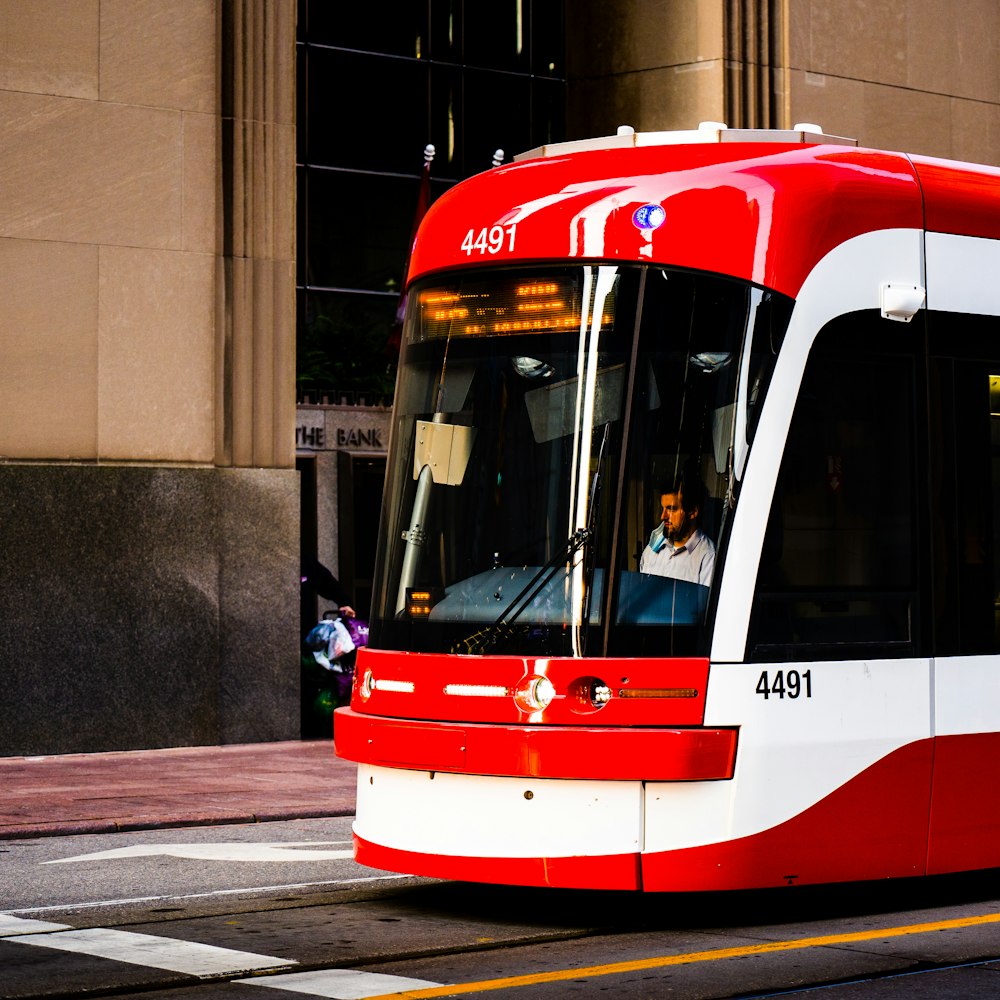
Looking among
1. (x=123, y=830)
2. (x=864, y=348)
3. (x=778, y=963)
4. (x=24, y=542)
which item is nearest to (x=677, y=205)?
(x=864, y=348)

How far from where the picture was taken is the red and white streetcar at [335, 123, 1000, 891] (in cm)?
817

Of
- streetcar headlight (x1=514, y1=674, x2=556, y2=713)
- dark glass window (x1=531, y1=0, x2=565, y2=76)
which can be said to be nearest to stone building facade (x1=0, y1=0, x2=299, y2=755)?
dark glass window (x1=531, y1=0, x2=565, y2=76)

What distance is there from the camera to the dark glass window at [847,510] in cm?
841

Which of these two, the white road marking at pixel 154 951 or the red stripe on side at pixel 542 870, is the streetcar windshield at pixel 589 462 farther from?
the white road marking at pixel 154 951

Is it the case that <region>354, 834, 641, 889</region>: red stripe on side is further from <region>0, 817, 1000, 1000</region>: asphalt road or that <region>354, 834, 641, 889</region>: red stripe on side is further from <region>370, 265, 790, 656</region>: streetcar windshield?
<region>370, 265, 790, 656</region>: streetcar windshield

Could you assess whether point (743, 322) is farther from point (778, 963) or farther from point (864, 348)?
point (778, 963)

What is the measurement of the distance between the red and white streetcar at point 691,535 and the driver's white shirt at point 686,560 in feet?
0.04

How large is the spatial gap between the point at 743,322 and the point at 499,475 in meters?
1.19

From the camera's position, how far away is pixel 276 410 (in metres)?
18.2

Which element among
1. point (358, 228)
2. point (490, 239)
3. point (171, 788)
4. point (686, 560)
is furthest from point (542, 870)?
point (358, 228)

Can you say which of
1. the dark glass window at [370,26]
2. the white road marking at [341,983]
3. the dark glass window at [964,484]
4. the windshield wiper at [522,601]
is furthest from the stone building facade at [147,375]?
the white road marking at [341,983]

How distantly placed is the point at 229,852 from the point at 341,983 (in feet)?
14.4

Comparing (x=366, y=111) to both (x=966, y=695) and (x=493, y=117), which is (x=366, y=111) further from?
(x=966, y=695)

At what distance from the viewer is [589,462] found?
8.29 meters
